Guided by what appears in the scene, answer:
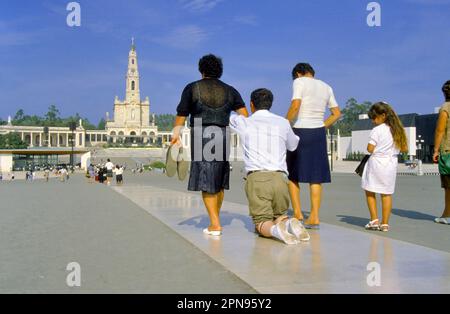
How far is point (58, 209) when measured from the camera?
33.7 feet

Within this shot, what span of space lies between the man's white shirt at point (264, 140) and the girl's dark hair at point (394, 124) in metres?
1.82

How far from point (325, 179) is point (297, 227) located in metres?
1.23

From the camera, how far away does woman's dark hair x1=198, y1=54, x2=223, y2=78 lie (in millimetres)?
5754

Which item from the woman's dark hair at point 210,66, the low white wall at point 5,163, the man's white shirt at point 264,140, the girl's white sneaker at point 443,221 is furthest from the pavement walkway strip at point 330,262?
the low white wall at point 5,163

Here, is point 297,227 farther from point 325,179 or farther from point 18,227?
point 18,227

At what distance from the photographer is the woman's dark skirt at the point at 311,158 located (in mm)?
6113

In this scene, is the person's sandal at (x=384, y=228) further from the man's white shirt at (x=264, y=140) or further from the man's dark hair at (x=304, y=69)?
the man's dark hair at (x=304, y=69)

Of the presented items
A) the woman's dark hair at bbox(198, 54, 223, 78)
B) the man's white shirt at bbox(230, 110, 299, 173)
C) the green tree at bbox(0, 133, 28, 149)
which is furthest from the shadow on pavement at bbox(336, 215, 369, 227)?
the green tree at bbox(0, 133, 28, 149)

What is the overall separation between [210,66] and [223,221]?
7.71ft

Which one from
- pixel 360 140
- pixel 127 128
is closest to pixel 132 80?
pixel 127 128

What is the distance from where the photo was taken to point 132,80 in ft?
486

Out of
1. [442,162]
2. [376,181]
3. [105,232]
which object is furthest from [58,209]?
[442,162]

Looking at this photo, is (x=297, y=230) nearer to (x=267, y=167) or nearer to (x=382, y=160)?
(x=267, y=167)

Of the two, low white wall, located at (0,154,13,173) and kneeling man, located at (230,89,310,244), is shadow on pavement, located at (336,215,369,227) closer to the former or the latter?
kneeling man, located at (230,89,310,244)
